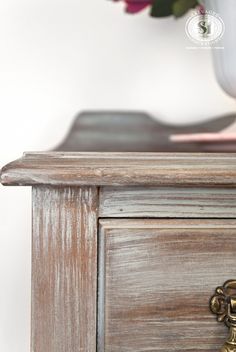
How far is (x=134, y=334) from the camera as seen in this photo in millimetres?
483

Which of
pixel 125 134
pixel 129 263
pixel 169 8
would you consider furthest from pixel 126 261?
pixel 169 8

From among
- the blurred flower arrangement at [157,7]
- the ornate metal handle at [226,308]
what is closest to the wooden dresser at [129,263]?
the ornate metal handle at [226,308]

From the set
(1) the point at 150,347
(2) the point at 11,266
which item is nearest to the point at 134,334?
(1) the point at 150,347

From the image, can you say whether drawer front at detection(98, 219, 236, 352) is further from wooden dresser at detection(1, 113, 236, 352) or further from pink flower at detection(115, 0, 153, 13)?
pink flower at detection(115, 0, 153, 13)

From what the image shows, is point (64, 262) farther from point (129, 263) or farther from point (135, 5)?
point (135, 5)

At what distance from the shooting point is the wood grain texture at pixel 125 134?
2.89ft

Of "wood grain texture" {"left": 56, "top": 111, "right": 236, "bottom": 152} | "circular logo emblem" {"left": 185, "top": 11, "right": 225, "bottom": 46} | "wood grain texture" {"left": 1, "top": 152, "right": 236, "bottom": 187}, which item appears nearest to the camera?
"wood grain texture" {"left": 1, "top": 152, "right": 236, "bottom": 187}

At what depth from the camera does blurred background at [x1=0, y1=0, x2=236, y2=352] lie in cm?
89

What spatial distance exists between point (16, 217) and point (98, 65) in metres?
0.29

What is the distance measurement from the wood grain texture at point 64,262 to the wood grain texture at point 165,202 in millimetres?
17

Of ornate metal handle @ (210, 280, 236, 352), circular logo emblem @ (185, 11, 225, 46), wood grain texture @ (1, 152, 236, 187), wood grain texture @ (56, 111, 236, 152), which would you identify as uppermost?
circular logo emblem @ (185, 11, 225, 46)

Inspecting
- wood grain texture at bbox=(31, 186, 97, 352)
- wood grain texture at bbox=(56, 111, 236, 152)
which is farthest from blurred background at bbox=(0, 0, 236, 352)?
wood grain texture at bbox=(31, 186, 97, 352)

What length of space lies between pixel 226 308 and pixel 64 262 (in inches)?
5.9

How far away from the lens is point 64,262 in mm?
479
